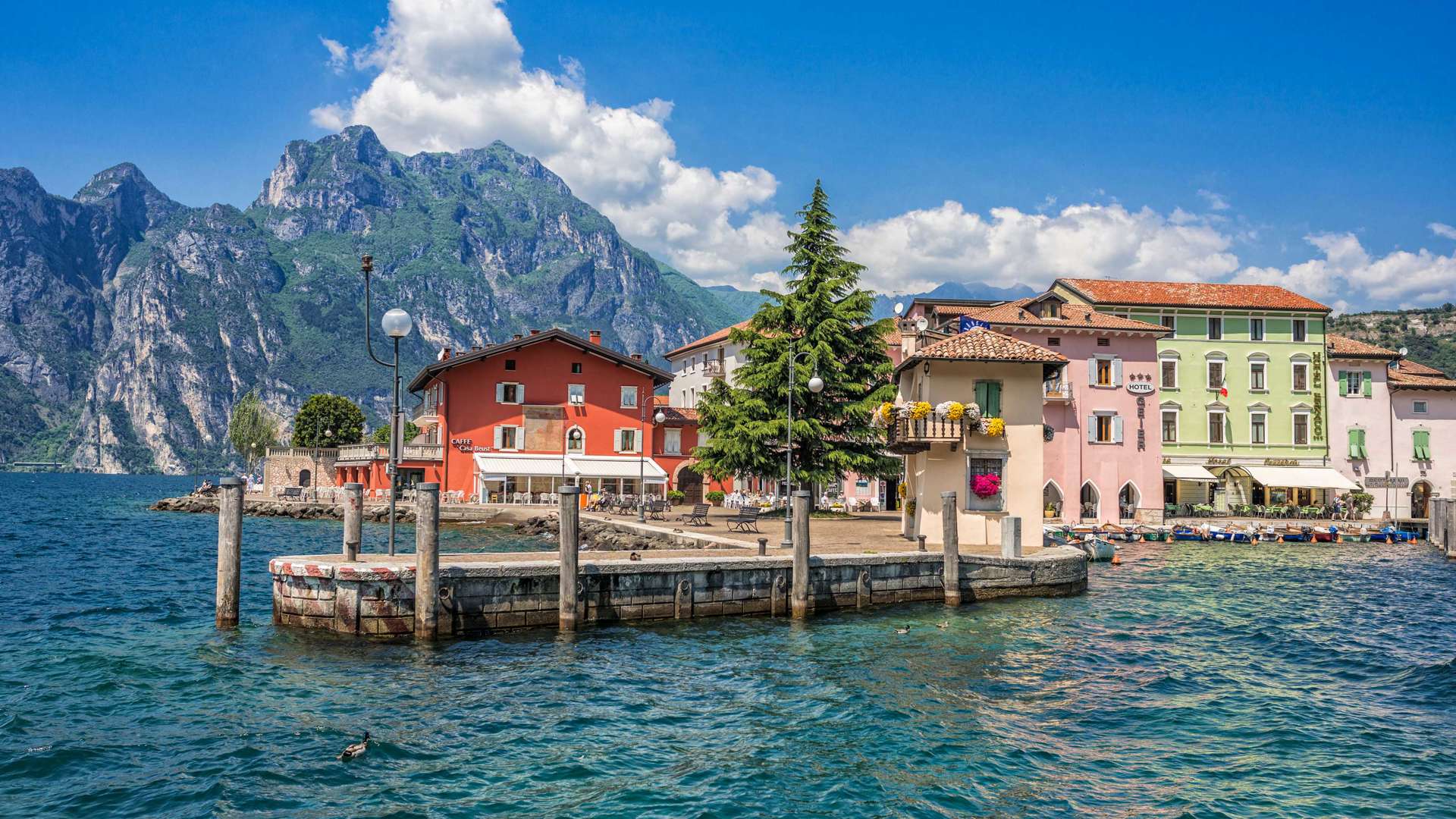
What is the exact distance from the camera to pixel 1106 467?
4847 centimetres

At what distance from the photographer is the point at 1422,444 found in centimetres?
5441

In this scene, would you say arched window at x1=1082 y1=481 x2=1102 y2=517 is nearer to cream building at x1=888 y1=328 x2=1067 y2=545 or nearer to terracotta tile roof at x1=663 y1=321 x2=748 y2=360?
cream building at x1=888 y1=328 x2=1067 y2=545

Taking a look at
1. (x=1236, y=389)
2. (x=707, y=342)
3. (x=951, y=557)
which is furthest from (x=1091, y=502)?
(x=707, y=342)

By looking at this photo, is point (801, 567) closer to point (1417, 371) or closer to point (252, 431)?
point (1417, 371)

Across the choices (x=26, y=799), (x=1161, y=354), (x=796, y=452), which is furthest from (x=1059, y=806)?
(x=1161, y=354)

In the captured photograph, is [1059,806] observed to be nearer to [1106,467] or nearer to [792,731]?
[792,731]

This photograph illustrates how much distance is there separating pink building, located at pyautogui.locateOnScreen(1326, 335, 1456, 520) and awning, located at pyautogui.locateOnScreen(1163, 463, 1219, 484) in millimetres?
8718

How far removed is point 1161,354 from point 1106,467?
876 cm

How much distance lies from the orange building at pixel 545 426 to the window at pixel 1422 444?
135 feet

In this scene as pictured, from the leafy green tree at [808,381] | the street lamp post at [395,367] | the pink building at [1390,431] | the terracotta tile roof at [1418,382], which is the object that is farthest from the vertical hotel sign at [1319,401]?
the street lamp post at [395,367]

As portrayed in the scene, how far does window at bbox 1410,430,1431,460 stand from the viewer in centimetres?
5422

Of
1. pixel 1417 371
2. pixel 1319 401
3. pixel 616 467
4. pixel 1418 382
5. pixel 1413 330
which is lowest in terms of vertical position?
pixel 616 467

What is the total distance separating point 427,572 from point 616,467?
128 feet

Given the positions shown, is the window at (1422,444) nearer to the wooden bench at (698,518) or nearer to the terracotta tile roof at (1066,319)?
the terracotta tile roof at (1066,319)
